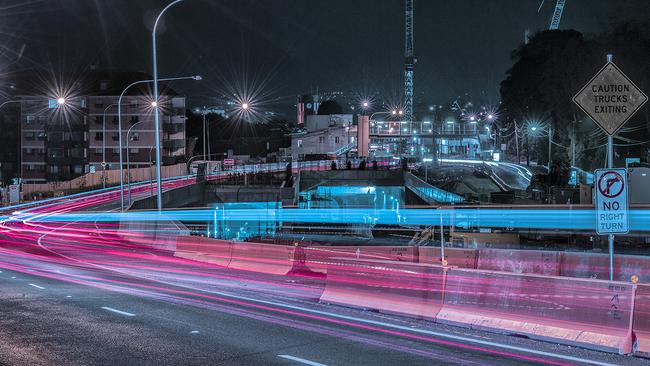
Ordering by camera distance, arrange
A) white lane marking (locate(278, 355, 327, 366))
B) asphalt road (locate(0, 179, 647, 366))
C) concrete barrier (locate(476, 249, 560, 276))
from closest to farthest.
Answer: white lane marking (locate(278, 355, 327, 366)) < asphalt road (locate(0, 179, 647, 366)) < concrete barrier (locate(476, 249, 560, 276))

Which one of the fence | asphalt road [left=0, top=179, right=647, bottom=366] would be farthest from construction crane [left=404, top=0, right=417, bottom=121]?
asphalt road [left=0, top=179, right=647, bottom=366]

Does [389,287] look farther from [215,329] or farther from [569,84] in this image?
[569,84]

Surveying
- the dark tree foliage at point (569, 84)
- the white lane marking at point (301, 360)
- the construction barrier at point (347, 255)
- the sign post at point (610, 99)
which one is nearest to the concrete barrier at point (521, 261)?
the construction barrier at point (347, 255)

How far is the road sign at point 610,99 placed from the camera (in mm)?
12945

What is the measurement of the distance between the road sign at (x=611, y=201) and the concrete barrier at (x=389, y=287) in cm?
297

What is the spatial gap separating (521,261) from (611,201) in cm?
805

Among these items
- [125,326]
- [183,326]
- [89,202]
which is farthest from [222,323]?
[89,202]

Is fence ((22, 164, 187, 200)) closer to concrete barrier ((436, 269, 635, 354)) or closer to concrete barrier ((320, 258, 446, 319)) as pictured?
concrete barrier ((320, 258, 446, 319))

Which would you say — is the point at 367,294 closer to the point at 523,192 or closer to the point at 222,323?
the point at 222,323

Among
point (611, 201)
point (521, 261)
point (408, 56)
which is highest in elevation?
point (408, 56)

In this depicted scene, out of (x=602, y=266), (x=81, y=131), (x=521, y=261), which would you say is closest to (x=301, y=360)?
(x=602, y=266)

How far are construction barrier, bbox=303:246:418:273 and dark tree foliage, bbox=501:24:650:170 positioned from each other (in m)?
42.2

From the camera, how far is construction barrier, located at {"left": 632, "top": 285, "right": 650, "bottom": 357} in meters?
10.0

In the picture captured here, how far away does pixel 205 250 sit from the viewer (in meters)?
25.7
